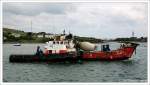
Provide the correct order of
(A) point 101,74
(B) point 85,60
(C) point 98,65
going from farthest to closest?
(B) point 85,60, (C) point 98,65, (A) point 101,74

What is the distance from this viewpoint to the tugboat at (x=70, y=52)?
21.8 m

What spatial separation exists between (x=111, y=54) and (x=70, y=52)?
9.92 feet

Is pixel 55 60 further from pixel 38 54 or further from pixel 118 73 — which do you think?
pixel 118 73

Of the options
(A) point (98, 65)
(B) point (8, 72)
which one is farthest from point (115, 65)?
(B) point (8, 72)

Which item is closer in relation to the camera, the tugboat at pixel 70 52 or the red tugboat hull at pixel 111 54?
the tugboat at pixel 70 52

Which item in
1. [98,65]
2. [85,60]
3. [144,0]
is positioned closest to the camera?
[144,0]

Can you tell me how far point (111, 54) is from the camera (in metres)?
23.4

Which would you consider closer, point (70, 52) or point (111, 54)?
point (70, 52)

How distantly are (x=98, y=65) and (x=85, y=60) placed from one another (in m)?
1.83

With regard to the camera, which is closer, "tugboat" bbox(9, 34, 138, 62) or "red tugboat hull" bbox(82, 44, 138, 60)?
"tugboat" bbox(9, 34, 138, 62)

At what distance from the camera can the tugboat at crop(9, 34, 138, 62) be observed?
2183 cm

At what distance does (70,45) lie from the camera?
22.7 metres

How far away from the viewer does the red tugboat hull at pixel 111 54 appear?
915 inches

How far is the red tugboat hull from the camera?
23234 millimetres
